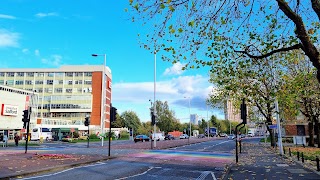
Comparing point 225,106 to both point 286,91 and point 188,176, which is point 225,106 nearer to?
point 286,91

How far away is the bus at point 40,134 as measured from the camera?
61.9 m

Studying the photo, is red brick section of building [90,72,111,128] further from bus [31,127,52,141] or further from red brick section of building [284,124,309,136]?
red brick section of building [284,124,309,136]

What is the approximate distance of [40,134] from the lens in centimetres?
6334

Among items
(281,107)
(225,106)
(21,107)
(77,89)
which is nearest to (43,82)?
(77,89)

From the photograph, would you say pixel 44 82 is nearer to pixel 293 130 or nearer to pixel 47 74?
pixel 47 74

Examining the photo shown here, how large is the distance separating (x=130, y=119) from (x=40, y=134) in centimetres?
6063

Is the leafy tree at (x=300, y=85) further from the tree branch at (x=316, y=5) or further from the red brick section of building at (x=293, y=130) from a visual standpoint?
the red brick section of building at (x=293, y=130)

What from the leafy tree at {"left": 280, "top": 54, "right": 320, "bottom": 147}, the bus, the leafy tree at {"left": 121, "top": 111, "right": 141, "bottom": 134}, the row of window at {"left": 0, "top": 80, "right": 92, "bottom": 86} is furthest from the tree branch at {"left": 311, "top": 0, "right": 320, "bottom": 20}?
the leafy tree at {"left": 121, "top": 111, "right": 141, "bottom": 134}

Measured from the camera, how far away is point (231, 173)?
1363 cm

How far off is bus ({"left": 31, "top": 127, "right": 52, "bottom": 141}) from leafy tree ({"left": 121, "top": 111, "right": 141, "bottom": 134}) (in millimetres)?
55845

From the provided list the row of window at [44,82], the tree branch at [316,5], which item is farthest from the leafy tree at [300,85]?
the row of window at [44,82]

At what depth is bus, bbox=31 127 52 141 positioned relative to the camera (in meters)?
61.9

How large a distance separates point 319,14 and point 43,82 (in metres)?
115

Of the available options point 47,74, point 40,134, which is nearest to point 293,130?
point 40,134
